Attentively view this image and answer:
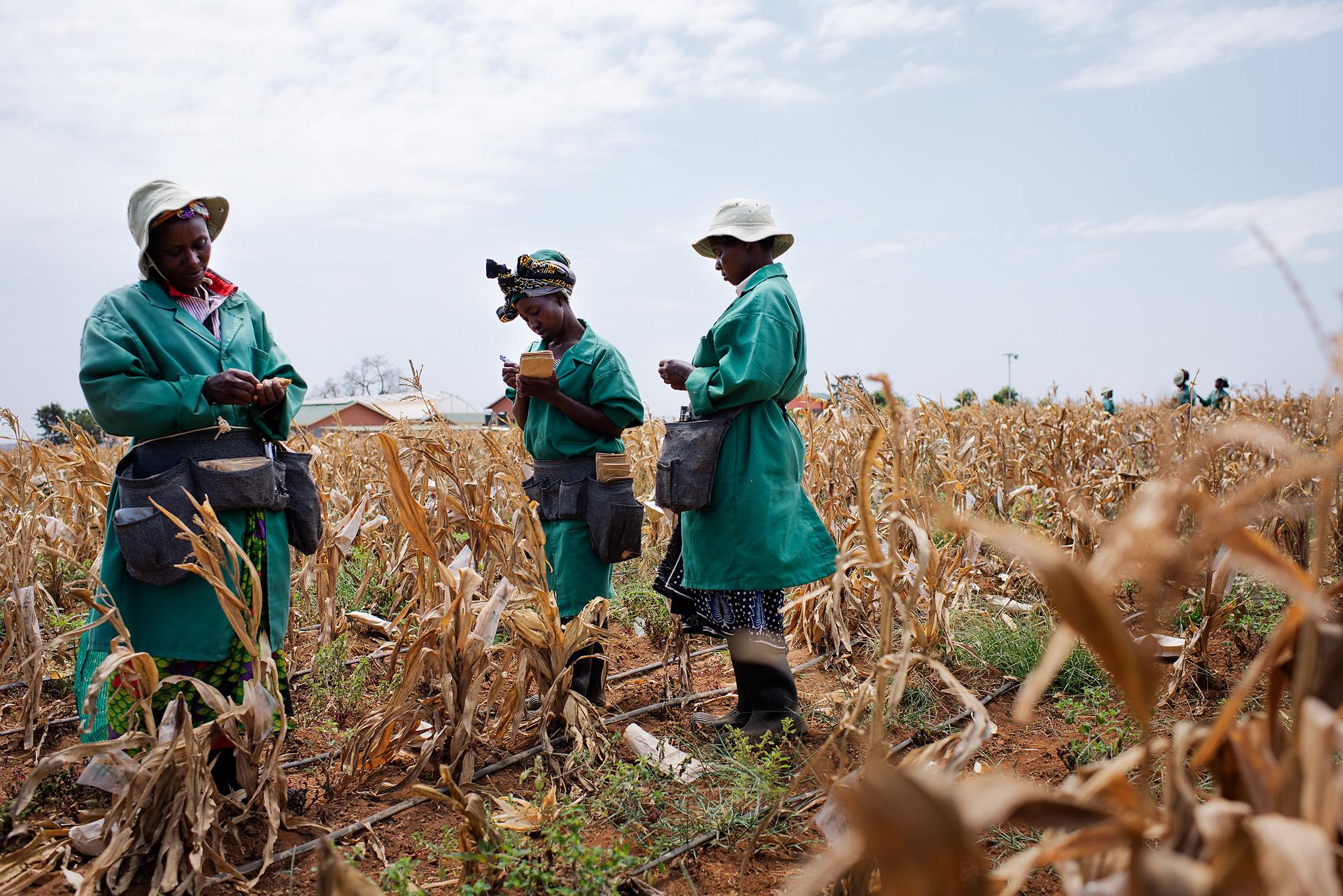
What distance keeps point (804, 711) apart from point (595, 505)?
3.62ft

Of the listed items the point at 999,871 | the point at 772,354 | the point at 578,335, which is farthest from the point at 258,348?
the point at 999,871

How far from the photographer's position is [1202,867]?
81 cm

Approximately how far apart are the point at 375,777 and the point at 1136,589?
154 inches

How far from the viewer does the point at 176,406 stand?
92.7 inches

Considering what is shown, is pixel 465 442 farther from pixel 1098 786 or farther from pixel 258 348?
pixel 1098 786

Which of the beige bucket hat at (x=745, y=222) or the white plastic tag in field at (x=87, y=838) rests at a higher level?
the beige bucket hat at (x=745, y=222)

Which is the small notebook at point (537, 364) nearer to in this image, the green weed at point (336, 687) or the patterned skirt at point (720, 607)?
the patterned skirt at point (720, 607)

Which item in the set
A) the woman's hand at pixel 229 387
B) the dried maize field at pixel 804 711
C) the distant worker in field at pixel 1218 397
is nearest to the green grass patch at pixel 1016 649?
the dried maize field at pixel 804 711

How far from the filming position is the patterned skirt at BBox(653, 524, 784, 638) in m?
3.02

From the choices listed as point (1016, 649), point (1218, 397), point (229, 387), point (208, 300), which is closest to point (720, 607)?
point (1016, 649)

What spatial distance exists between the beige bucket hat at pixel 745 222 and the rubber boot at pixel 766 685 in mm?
1368

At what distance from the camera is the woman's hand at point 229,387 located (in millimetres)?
2391

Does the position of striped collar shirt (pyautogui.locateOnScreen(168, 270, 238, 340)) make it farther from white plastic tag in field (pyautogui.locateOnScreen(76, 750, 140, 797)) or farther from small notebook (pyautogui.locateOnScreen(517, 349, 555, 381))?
white plastic tag in field (pyautogui.locateOnScreen(76, 750, 140, 797))

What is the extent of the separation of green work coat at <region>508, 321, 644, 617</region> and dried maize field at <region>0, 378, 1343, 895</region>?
0.21 metres
